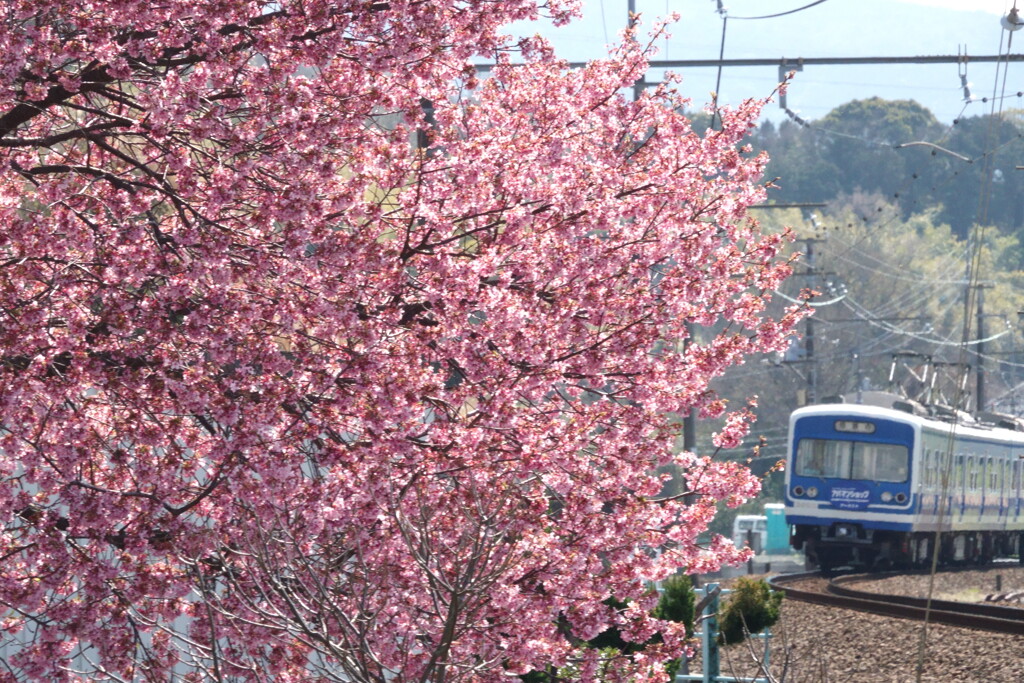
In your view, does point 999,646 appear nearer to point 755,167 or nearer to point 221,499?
point 755,167

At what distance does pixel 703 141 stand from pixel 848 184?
91704 millimetres

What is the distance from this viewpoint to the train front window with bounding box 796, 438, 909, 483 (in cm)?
2625

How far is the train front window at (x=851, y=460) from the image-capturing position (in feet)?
86.1

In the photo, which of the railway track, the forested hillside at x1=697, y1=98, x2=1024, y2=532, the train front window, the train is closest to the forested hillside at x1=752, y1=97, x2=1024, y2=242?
the forested hillside at x1=697, y1=98, x2=1024, y2=532

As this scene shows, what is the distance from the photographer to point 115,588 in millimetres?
6934

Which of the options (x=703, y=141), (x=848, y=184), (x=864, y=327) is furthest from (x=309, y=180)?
(x=848, y=184)

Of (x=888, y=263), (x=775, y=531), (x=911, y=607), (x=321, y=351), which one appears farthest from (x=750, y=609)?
(x=888, y=263)

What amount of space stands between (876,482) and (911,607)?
7419mm

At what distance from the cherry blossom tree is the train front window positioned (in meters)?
18.6

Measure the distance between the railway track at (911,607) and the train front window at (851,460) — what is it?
1930mm

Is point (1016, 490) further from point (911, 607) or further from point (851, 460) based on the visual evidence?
point (911, 607)

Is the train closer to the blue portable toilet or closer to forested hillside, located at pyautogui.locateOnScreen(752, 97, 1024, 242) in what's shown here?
the blue portable toilet

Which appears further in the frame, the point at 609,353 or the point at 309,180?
the point at 609,353

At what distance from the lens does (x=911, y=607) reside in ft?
62.5
